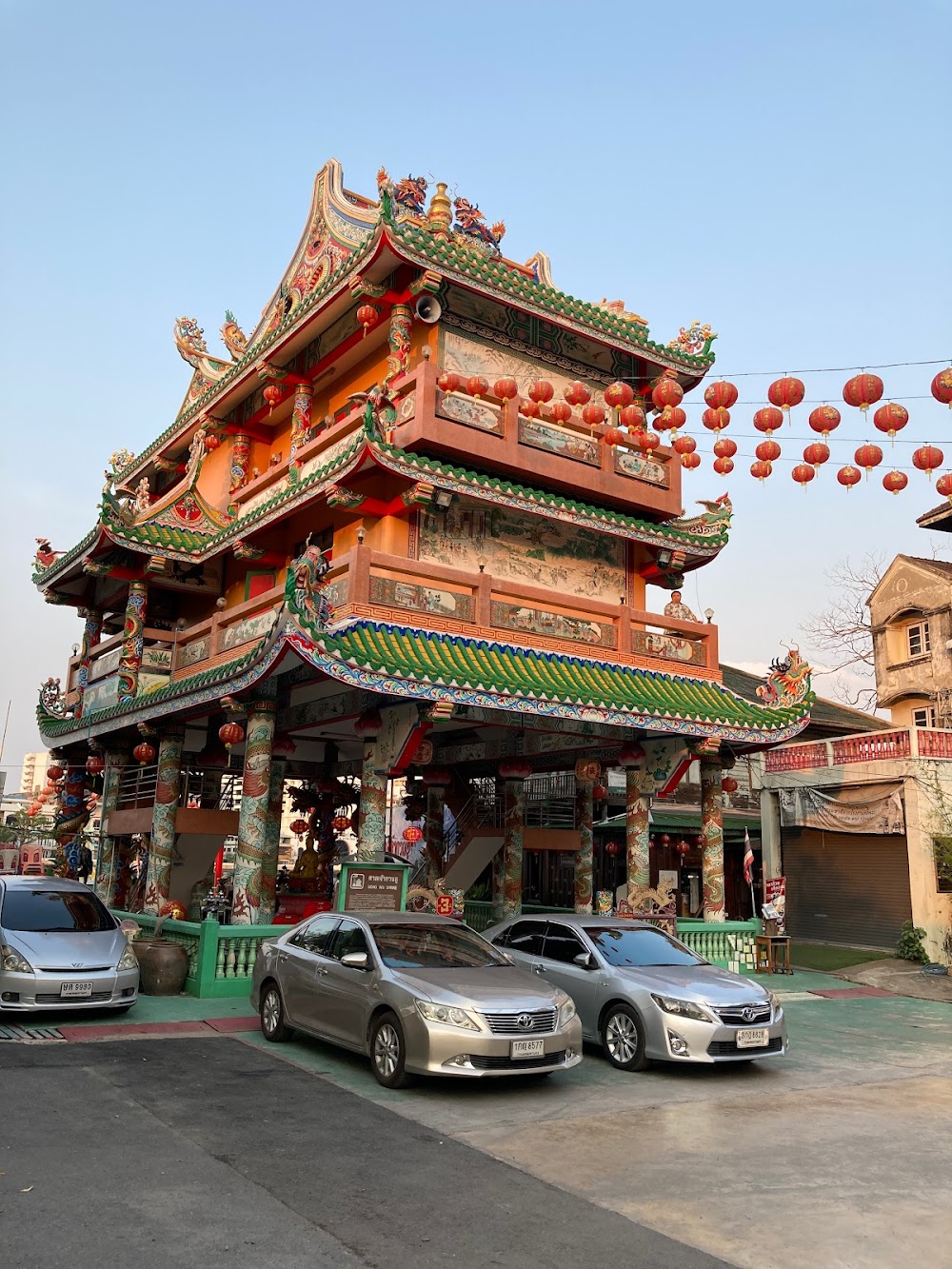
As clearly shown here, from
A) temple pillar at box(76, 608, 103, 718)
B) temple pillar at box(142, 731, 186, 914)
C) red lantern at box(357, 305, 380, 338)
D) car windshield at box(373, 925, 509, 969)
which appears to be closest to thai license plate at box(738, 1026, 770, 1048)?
car windshield at box(373, 925, 509, 969)

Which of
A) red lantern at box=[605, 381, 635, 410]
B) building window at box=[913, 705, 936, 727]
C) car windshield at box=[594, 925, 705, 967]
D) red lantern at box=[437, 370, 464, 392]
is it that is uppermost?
red lantern at box=[437, 370, 464, 392]

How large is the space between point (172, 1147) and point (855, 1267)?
4247 mm

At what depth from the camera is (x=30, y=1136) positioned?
6.65m

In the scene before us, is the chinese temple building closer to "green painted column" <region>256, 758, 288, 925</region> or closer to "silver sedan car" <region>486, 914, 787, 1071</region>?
"green painted column" <region>256, 758, 288, 925</region>

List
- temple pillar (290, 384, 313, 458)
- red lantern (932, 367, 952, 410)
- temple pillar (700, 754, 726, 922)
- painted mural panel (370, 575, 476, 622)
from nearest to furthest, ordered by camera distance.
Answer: red lantern (932, 367, 952, 410), painted mural panel (370, 575, 476, 622), temple pillar (700, 754, 726, 922), temple pillar (290, 384, 313, 458)

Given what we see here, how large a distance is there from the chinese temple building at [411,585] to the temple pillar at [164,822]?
50 millimetres

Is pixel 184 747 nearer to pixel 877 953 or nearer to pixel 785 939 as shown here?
pixel 785 939

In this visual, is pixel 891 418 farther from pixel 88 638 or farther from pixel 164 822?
pixel 88 638

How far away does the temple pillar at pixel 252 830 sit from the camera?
14.4m

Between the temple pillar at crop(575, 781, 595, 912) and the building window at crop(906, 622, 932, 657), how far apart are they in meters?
16.1

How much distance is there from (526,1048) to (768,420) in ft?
25.1

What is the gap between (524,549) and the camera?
1761 cm

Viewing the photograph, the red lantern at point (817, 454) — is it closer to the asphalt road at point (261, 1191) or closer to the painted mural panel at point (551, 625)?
the painted mural panel at point (551, 625)

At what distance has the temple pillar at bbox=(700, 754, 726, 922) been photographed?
1778cm
